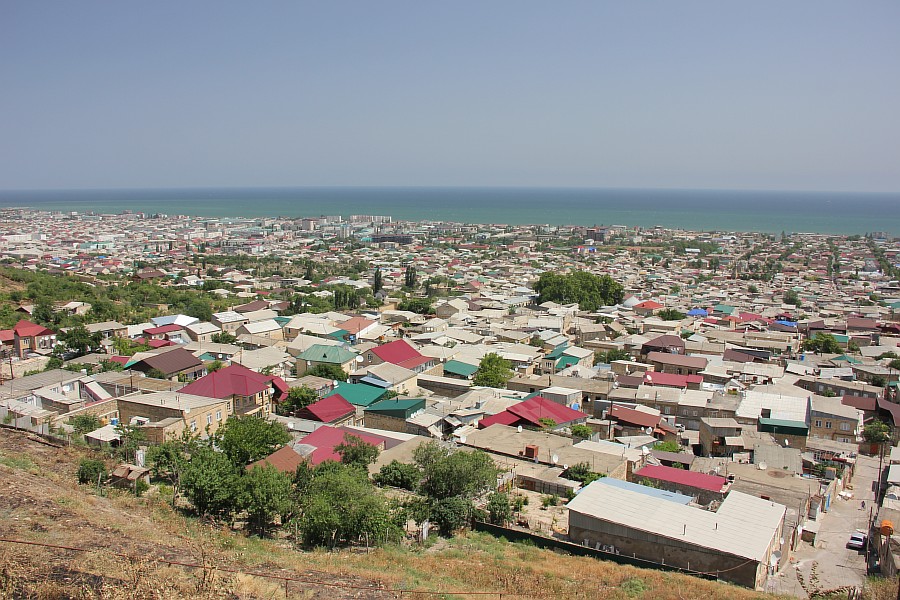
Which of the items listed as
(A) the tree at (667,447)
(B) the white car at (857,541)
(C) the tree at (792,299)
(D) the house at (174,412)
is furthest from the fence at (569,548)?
(C) the tree at (792,299)

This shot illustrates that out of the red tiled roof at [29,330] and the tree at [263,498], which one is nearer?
the tree at [263,498]

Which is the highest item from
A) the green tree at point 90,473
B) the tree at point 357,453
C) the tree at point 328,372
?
the green tree at point 90,473

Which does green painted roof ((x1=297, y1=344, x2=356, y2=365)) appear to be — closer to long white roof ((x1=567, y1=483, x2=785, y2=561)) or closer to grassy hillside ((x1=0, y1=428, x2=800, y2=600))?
grassy hillside ((x1=0, y1=428, x2=800, y2=600))

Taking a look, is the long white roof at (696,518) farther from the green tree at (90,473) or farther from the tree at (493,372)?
the tree at (493,372)

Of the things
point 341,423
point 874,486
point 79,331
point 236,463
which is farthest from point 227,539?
point 79,331

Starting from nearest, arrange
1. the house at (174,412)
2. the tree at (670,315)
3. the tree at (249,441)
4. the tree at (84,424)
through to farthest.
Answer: the tree at (249,441) → the tree at (84,424) → the house at (174,412) → the tree at (670,315)

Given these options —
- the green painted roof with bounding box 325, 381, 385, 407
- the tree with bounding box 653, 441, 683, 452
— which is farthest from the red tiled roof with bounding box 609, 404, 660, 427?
the green painted roof with bounding box 325, 381, 385, 407

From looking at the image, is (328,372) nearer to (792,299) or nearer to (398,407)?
(398,407)

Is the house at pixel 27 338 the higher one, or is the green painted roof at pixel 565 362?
the house at pixel 27 338
